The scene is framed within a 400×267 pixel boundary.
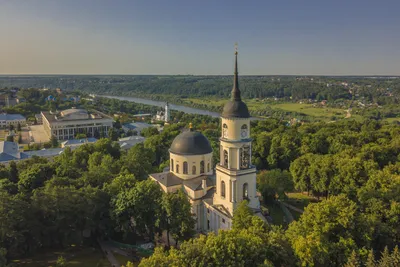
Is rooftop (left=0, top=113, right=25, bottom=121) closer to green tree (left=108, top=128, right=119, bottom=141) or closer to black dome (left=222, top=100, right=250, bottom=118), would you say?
green tree (left=108, top=128, right=119, bottom=141)

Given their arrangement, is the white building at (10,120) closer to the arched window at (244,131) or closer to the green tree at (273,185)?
the green tree at (273,185)

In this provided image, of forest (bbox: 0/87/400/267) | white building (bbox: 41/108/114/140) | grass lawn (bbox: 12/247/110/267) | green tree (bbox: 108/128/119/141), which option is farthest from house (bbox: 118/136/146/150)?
grass lawn (bbox: 12/247/110/267)

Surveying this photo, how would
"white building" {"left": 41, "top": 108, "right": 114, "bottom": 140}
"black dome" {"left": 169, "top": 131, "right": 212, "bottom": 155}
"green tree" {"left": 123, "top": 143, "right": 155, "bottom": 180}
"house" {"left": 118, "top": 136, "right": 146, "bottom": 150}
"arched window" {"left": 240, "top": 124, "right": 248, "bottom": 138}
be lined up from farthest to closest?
"white building" {"left": 41, "top": 108, "right": 114, "bottom": 140}
"house" {"left": 118, "top": 136, "right": 146, "bottom": 150}
"green tree" {"left": 123, "top": 143, "right": 155, "bottom": 180}
"black dome" {"left": 169, "top": 131, "right": 212, "bottom": 155}
"arched window" {"left": 240, "top": 124, "right": 248, "bottom": 138}

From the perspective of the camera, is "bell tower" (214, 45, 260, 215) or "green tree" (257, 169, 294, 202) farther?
"green tree" (257, 169, 294, 202)

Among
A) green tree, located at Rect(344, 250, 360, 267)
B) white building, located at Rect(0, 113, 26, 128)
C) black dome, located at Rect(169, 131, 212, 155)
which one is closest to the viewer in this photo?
green tree, located at Rect(344, 250, 360, 267)

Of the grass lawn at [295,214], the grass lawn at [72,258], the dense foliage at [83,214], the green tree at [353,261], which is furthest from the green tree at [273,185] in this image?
the grass lawn at [72,258]

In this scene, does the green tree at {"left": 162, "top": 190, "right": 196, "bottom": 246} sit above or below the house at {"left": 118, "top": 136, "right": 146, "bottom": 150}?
above

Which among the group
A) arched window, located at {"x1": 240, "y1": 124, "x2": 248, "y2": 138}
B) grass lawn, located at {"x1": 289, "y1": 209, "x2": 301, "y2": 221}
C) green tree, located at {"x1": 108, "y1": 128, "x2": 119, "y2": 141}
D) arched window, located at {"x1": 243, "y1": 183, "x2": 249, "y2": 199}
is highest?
arched window, located at {"x1": 240, "y1": 124, "x2": 248, "y2": 138}

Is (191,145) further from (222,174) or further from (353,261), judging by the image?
(353,261)
